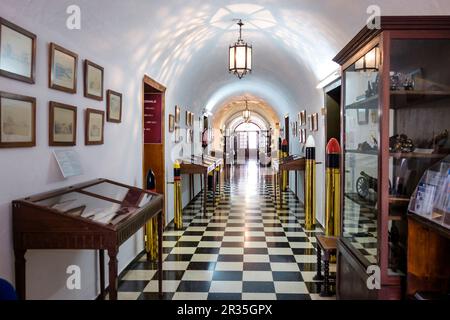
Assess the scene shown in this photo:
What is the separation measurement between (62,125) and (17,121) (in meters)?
0.63

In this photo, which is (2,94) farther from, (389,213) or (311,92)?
(311,92)

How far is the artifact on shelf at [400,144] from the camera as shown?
109 inches

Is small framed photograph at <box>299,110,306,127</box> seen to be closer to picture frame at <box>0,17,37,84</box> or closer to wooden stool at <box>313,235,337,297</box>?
wooden stool at <box>313,235,337,297</box>

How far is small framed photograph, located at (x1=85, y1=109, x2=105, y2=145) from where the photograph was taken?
3.62 metres

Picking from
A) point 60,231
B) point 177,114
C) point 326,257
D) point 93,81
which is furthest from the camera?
point 177,114

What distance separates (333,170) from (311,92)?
3.04 m

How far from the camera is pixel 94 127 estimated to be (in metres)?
3.76

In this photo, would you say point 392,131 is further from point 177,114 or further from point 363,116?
point 177,114

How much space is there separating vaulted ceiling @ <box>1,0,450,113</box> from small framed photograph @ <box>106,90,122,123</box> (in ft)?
0.92

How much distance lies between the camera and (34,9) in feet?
8.62

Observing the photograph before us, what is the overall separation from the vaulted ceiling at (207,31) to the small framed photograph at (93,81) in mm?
160

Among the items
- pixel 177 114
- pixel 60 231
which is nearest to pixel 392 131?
pixel 60 231

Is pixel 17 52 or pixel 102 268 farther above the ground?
pixel 17 52

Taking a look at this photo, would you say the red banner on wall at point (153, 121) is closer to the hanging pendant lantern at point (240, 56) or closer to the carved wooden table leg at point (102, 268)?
the hanging pendant lantern at point (240, 56)
